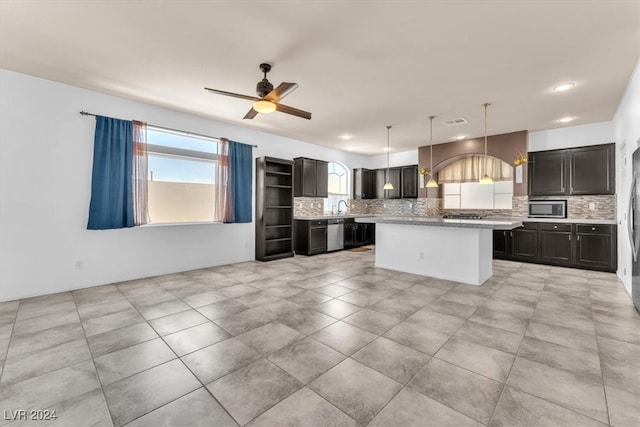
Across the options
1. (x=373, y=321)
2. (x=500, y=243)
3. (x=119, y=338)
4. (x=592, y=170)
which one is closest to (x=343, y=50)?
(x=373, y=321)

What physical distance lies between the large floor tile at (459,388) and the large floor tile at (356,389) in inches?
8.5

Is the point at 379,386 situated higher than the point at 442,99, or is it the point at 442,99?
the point at 442,99

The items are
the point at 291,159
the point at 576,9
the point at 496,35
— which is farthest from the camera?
the point at 291,159

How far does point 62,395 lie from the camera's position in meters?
1.83

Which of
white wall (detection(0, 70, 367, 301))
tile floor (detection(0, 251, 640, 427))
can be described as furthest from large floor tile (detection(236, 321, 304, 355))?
white wall (detection(0, 70, 367, 301))

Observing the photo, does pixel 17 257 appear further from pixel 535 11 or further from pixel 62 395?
pixel 535 11

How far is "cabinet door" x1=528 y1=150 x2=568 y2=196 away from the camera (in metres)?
5.78

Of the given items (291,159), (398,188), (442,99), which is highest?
(442,99)

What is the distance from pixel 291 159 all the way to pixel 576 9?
18.2 ft

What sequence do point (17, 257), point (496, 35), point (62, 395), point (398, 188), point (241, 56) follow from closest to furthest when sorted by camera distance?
1. point (62, 395)
2. point (496, 35)
3. point (241, 56)
4. point (17, 257)
5. point (398, 188)

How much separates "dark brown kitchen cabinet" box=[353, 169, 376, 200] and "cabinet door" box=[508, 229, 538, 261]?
13.7ft

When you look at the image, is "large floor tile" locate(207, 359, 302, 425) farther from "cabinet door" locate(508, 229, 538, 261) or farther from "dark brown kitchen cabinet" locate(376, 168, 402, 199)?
"dark brown kitchen cabinet" locate(376, 168, 402, 199)

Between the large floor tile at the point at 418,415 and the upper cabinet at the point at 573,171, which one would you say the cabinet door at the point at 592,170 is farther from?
the large floor tile at the point at 418,415

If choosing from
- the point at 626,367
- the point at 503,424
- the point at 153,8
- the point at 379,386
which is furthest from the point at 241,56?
the point at 626,367
